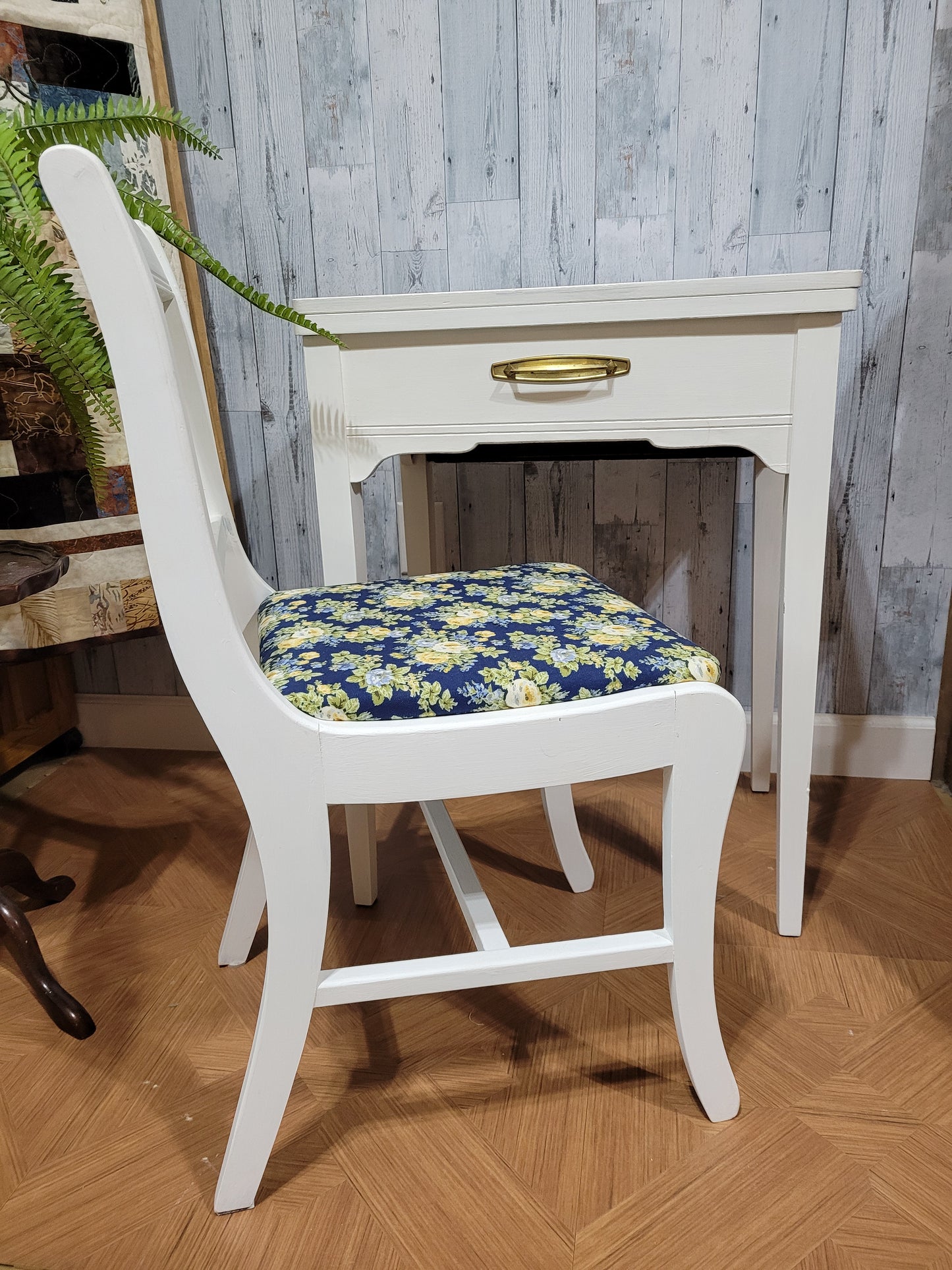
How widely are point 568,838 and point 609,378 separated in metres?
0.64

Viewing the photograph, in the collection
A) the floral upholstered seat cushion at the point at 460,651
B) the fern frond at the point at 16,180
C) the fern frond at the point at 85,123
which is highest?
the fern frond at the point at 85,123

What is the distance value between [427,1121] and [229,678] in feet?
1.72

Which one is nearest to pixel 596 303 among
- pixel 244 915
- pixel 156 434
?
pixel 156 434

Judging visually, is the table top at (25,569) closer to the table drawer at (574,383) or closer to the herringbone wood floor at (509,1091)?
the table drawer at (574,383)

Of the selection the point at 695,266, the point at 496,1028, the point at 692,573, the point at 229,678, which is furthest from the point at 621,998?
the point at 695,266

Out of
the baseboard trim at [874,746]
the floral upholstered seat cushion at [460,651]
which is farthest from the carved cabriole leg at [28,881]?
the baseboard trim at [874,746]

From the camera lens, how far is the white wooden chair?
1.98 feet

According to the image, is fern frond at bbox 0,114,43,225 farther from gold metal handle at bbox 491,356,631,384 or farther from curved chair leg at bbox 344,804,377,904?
curved chair leg at bbox 344,804,377,904

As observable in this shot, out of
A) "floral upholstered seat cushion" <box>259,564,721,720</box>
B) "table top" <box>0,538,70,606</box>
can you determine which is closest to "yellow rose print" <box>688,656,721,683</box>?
"floral upholstered seat cushion" <box>259,564,721,720</box>

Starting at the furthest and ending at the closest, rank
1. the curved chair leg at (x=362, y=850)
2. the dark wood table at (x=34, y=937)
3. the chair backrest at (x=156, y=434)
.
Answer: the curved chair leg at (x=362, y=850), the dark wood table at (x=34, y=937), the chair backrest at (x=156, y=434)

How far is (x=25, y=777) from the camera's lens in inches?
65.4

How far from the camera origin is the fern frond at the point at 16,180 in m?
0.83

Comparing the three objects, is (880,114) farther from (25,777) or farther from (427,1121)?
(25,777)

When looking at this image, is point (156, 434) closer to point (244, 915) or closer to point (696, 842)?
point (696, 842)
